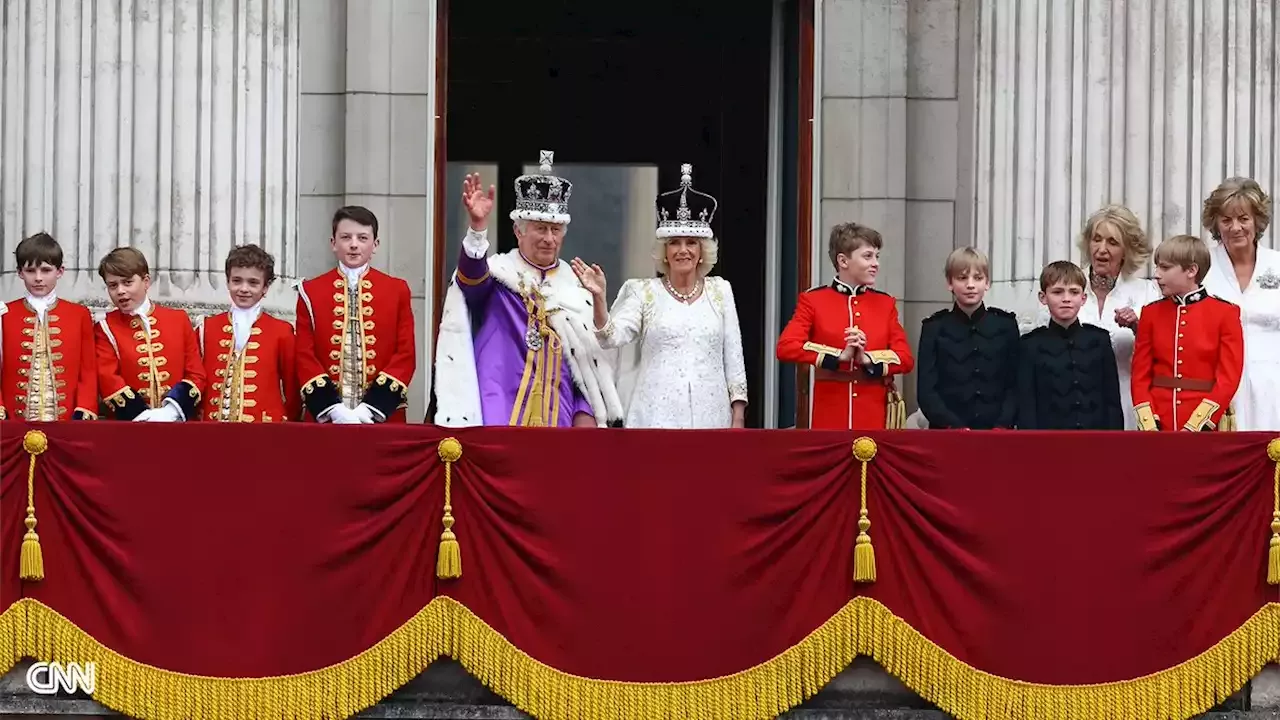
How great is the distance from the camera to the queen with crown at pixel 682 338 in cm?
1150

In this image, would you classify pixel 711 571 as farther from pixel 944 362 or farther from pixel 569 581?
pixel 944 362

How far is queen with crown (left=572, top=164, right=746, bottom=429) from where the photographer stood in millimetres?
11500

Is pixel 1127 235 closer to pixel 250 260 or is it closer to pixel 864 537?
pixel 864 537

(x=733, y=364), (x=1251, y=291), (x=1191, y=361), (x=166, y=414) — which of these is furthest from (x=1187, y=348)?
(x=166, y=414)

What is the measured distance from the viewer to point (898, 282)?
1389 cm

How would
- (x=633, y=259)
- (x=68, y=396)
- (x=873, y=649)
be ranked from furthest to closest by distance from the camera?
(x=633, y=259), (x=68, y=396), (x=873, y=649)

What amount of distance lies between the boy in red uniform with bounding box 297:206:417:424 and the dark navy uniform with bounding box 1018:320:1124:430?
2851mm

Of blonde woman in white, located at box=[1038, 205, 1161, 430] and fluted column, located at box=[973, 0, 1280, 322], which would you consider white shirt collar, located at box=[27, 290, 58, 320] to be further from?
fluted column, located at box=[973, 0, 1280, 322]

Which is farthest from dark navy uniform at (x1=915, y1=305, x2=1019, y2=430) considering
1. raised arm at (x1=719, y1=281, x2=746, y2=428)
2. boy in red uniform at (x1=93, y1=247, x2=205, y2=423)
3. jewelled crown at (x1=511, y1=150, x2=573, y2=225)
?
boy in red uniform at (x1=93, y1=247, x2=205, y2=423)

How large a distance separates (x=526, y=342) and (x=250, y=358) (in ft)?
4.18

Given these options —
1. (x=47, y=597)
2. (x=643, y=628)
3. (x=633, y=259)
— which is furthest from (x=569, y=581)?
(x=633, y=259)

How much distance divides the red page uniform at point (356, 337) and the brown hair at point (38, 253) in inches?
45.6

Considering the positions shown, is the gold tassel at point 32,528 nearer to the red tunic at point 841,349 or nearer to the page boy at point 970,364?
the red tunic at point 841,349

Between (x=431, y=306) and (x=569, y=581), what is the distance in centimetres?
401
